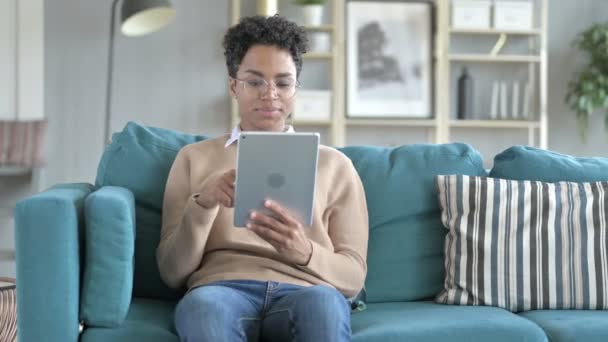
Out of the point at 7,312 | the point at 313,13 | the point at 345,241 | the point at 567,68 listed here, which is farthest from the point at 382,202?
the point at 567,68

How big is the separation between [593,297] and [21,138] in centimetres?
313

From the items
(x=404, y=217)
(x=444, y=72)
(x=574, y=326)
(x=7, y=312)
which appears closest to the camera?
(x=574, y=326)

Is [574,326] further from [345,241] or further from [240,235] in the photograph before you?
[240,235]

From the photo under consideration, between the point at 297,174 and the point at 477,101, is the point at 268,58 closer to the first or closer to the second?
the point at 297,174

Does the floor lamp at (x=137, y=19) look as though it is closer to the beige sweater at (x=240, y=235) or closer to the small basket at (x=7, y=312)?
the small basket at (x=7, y=312)

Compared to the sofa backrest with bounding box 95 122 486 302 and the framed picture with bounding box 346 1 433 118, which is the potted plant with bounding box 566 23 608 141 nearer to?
the framed picture with bounding box 346 1 433 118

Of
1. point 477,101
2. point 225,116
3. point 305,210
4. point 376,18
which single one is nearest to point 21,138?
point 225,116

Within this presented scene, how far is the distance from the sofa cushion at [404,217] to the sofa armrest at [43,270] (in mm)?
816

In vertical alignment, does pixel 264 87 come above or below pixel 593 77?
below

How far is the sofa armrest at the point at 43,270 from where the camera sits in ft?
5.83

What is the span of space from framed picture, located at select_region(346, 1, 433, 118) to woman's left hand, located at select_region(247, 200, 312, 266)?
320 cm

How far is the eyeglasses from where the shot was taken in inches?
80.7

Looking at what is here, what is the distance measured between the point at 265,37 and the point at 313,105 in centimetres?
279

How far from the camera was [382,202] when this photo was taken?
2320mm
